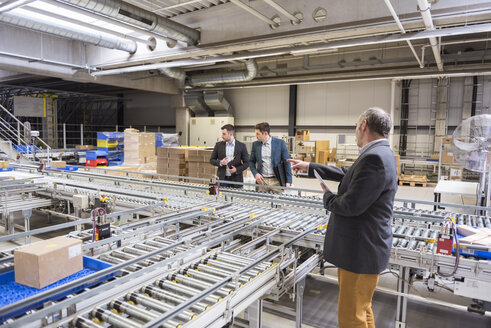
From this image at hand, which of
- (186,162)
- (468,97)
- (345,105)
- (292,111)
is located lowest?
(186,162)

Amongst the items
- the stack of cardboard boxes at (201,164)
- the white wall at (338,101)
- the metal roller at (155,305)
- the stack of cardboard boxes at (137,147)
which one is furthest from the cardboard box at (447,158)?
the metal roller at (155,305)

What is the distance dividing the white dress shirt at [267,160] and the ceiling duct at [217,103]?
11.3 m

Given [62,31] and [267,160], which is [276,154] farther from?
[62,31]

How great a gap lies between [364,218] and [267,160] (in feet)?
9.31

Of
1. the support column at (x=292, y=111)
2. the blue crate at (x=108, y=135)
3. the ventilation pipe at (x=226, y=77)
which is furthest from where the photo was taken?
the support column at (x=292, y=111)

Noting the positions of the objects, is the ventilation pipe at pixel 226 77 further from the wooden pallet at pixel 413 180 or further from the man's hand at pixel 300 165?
the man's hand at pixel 300 165

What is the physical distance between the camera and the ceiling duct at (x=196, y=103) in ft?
52.4

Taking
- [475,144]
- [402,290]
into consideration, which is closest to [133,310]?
[402,290]

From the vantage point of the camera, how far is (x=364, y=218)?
79.8 inches

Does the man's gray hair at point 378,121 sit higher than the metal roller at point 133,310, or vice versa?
the man's gray hair at point 378,121

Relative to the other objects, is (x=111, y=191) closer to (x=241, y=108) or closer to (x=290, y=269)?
(x=290, y=269)

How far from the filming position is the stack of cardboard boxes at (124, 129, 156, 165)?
430 inches

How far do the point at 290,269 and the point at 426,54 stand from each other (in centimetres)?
1183

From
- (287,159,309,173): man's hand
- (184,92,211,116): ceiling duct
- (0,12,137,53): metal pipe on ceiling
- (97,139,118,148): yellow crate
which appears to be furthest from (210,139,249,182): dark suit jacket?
(184,92,211,116): ceiling duct
